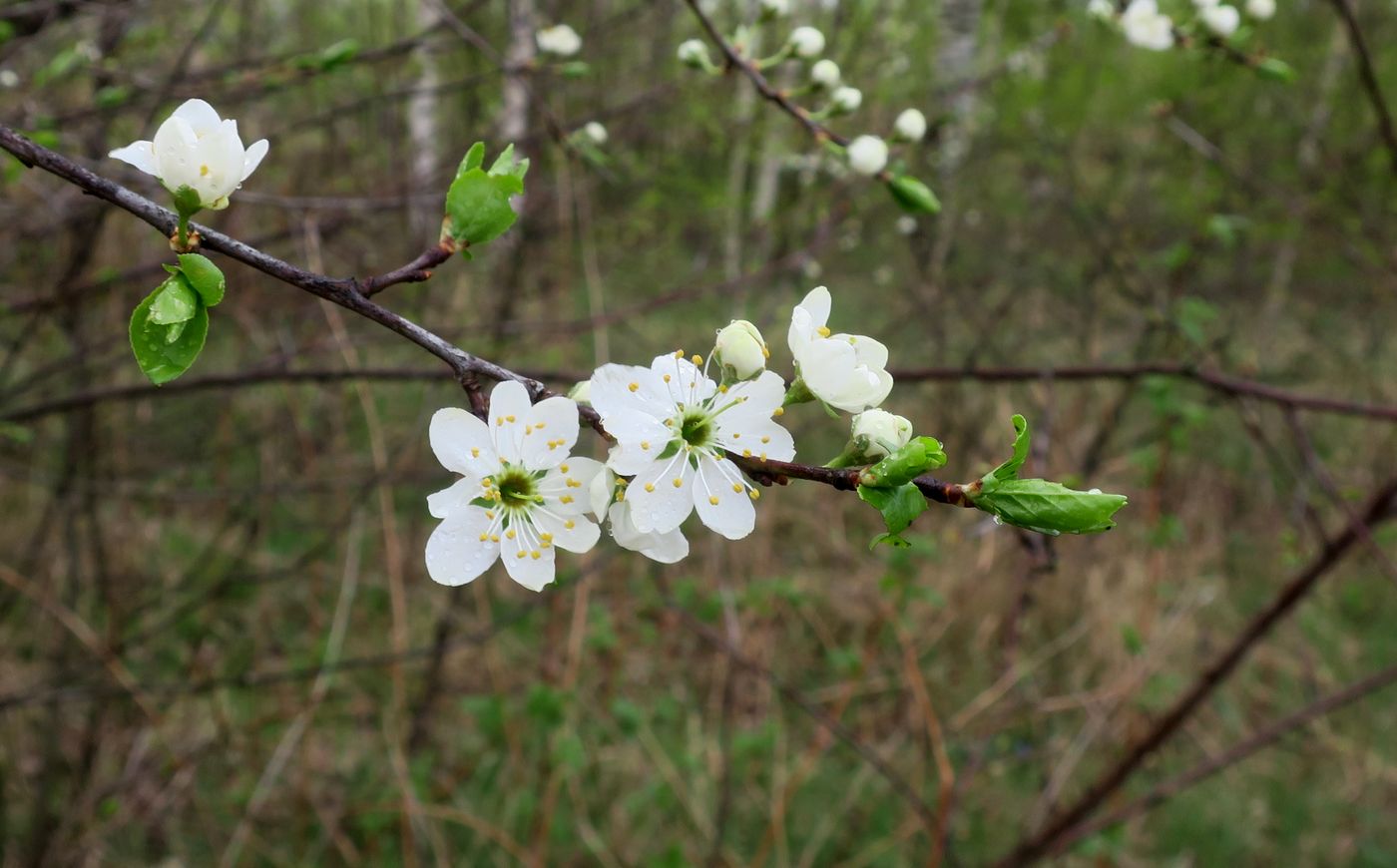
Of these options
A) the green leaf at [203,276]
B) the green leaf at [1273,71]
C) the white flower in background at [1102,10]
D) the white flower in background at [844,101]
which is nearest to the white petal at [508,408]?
the green leaf at [203,276]

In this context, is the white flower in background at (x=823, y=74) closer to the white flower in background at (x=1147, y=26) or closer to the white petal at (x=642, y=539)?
the white flower in background at (x=1147, y=26)

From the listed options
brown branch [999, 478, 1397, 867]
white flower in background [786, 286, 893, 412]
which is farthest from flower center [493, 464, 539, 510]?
brown branch [999, 478, 1397, 867]

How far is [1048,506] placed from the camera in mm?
762

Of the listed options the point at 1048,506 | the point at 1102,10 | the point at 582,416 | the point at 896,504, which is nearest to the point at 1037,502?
the point at 1048,506

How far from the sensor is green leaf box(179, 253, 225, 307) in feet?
2.59

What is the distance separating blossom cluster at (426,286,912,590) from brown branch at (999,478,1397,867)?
1443mm

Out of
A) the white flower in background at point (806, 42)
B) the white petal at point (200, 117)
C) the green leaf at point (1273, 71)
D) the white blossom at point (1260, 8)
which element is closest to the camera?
the white petal at point (200, 117)

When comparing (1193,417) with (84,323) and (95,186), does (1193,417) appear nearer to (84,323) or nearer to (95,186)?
(95,186)

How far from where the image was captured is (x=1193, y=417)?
7.91ft

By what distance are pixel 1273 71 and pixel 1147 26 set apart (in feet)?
1.26

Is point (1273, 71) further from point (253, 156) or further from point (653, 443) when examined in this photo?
point (253, 156)

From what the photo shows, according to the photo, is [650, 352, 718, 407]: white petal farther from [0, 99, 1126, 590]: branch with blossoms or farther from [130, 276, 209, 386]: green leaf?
[130, 276, 209, 386]: green leaf

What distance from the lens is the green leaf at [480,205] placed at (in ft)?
2.79

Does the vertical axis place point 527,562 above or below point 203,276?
below
